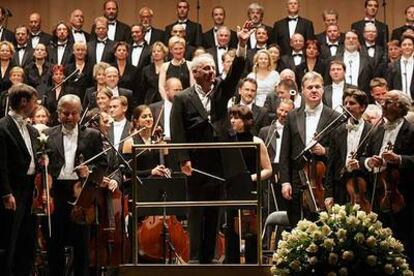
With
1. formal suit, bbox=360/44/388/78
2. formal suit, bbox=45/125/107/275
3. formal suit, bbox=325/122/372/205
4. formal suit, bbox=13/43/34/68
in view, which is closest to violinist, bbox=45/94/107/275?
formal suit, bbox=45/125/107/275

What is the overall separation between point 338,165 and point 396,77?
326 centimetres

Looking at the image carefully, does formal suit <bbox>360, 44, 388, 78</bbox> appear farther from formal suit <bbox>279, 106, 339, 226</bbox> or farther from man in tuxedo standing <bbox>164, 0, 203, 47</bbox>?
formal suit <bbox>279, 106, 339, 226</bbox>

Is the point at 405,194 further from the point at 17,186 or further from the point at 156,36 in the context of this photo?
the point at 156,36

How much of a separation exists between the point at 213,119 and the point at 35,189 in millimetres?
1318

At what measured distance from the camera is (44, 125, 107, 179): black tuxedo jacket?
24.0 feet

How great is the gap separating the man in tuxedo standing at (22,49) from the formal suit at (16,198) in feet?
15.9

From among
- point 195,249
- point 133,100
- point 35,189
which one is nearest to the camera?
point 195,249

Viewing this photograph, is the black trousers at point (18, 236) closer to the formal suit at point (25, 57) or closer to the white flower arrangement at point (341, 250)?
the white flower arrangement at point (341, 250)

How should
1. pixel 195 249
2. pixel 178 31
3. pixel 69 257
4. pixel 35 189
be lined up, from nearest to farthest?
pixel 195 249 < pixel 35 189 < pixel 69 257 < pixel 178 31

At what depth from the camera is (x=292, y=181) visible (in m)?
7.76

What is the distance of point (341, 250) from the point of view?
4.86m

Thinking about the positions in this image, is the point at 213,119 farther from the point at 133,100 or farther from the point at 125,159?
the point at 133,100


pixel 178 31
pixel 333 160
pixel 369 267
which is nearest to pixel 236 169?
pixel 333 160

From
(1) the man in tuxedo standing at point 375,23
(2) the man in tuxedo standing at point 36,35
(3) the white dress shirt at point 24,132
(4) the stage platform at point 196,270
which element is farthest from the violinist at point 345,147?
(2) the man in tuxedo standing at point 36,35
